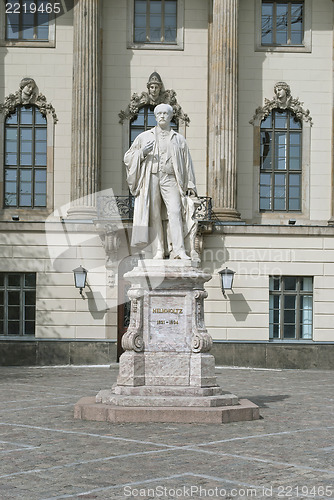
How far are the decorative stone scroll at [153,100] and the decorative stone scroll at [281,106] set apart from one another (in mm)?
2350

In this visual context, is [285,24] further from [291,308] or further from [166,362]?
[166,362]

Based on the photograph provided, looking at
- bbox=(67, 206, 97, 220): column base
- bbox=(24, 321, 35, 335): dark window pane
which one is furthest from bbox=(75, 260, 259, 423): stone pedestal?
bbox=(67, 206, 97, 220): column base

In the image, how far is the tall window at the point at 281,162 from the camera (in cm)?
3322

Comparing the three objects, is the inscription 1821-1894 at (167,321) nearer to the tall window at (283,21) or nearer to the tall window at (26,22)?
the tall window at (26,22)

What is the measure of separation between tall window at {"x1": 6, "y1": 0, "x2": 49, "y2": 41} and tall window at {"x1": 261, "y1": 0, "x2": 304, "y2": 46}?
282 inches

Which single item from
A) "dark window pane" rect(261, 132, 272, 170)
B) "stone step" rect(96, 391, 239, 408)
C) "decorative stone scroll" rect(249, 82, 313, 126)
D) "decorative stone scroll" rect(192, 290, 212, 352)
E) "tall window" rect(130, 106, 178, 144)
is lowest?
"stone step" rect(96, 391, 239, 408)

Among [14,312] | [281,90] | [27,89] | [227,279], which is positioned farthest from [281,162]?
[14,312]

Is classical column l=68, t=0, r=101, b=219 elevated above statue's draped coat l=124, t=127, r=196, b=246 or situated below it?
above

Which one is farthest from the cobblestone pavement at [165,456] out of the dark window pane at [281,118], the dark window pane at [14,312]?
the dark window pane at [281,118]

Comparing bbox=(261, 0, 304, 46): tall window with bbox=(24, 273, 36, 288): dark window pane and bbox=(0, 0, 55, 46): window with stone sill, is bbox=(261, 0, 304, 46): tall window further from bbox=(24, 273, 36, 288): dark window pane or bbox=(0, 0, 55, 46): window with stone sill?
bbox=(24, 273, 36, 288): dark window pane

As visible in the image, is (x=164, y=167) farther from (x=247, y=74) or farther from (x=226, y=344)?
(x=247, y=74)

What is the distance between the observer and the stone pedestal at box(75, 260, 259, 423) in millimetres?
14473

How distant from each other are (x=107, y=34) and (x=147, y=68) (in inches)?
67.9

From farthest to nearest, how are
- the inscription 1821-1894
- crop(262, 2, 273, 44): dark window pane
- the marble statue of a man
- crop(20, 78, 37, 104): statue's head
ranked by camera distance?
1. crop(262, 2, 273, 44): dark window pane
2. crop(20, 78, 37, 104): statue's head
3. the marble statue of a man
4. the inscription 1821-1894
